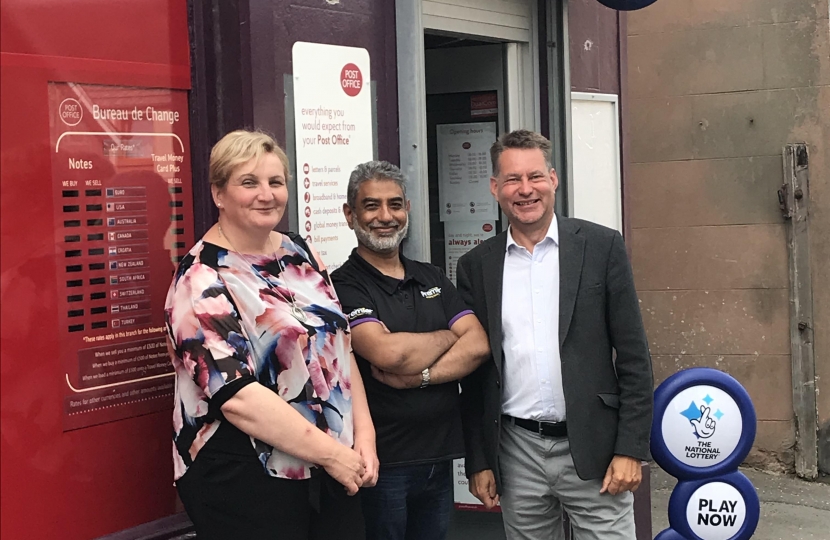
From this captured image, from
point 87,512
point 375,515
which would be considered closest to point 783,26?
point 375,515

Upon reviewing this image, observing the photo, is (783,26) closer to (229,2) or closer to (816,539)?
(816,539)

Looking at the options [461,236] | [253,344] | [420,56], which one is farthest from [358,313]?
[461,236]

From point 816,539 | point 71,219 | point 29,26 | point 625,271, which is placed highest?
point 29,26

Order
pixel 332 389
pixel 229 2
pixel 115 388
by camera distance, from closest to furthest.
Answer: pixel 332 389
pixel 115 388
pixel 229 2

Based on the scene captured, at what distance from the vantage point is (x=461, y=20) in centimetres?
468

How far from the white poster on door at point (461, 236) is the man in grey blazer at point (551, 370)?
1709 mm

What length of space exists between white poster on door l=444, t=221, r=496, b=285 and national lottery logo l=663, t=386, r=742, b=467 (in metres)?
1.59

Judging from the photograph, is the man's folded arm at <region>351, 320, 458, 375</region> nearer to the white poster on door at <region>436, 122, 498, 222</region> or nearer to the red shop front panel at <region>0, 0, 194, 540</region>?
Result: the red shop front panel at <region>0, 0, 194, 540</region>

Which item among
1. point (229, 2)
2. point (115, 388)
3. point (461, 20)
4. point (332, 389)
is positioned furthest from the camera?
point (461, 20)

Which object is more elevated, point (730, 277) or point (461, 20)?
point (461, 20)

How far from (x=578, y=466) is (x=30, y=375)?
1.72 metres

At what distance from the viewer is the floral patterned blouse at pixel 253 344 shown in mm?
2836

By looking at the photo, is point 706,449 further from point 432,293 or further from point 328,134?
point 328,134

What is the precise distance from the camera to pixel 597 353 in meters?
3.54
